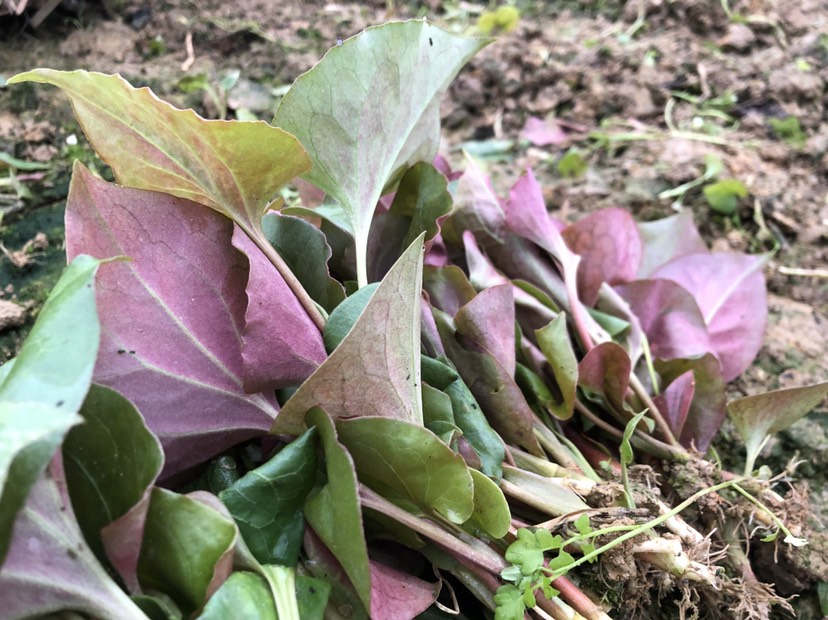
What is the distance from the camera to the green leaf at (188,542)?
436mm

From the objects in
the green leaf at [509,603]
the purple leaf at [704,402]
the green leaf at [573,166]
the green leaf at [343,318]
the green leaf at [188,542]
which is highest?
the green leaf at [343,318]

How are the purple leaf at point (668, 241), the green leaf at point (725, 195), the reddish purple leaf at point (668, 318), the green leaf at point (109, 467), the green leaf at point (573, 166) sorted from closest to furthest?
the green leaf at point (109, 467) → the reddish purple leaf at point (668, 318) → the purple leaf at point (668, 241) → the green leaf at point (725, 195) → the green leaf at point (573, 166)

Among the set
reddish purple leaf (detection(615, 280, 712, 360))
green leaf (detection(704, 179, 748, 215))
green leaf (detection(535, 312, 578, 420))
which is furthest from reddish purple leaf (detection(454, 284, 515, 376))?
green leaf (detection(704, 179, 748, 215))

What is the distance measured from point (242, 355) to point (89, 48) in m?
1.11

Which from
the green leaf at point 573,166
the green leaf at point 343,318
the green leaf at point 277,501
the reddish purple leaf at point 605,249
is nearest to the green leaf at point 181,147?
the green leaf at point 343,318

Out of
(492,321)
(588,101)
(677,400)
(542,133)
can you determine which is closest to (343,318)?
(492,321)

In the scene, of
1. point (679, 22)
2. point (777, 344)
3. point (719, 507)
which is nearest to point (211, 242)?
point (719, 507)

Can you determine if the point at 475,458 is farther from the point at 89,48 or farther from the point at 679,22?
the point at 679,22

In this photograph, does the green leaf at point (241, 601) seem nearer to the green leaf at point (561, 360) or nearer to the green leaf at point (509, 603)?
the green leaf at point (509, 603)

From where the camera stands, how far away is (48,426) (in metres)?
0.33

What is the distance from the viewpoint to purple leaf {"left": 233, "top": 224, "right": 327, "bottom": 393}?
1.76ft

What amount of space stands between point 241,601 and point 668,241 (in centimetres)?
82

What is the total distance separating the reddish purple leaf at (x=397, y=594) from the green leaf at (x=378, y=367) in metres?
0.13

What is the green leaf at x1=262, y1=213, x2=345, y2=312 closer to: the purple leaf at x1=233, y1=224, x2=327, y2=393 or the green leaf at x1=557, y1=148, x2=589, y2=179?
the purple leaf at x1=233, y1=224, x2=327, y2=393
